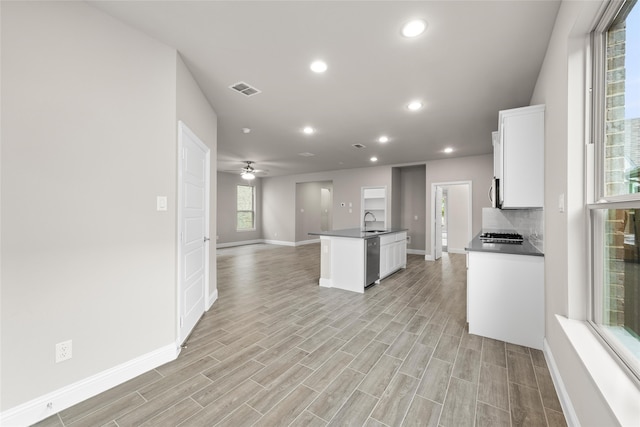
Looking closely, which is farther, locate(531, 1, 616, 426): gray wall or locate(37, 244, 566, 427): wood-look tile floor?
locate(37, 244, 566, 427): wood-look tile floor

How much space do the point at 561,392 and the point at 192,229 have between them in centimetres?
338

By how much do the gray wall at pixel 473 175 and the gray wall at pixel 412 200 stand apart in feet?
2.92

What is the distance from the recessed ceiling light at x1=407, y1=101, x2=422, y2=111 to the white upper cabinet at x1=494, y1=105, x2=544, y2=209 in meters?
1.07

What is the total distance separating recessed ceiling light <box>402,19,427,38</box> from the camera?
6.25 feet

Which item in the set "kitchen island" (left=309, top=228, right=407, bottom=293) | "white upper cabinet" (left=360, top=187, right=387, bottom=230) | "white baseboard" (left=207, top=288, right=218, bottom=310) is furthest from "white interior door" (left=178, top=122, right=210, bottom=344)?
"white upper cabinet" (left=360, top=187, right=387, bottom=230)

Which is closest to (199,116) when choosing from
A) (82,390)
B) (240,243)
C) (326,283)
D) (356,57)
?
(356,57)

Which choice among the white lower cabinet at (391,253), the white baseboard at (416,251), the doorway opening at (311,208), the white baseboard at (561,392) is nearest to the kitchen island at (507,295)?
the white baseboard at (561,392)

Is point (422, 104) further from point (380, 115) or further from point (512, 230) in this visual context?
point (512, 230)

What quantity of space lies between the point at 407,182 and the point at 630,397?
752 cm

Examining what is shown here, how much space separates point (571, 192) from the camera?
1.51m

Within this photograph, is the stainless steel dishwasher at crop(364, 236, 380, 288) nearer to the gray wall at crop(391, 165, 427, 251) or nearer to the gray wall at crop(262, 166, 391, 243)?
the gray wall at crop(262, 166, 391, 243)

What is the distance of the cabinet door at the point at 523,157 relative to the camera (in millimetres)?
2340

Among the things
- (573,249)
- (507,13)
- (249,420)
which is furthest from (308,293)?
(507,13)

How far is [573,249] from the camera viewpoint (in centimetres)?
150
